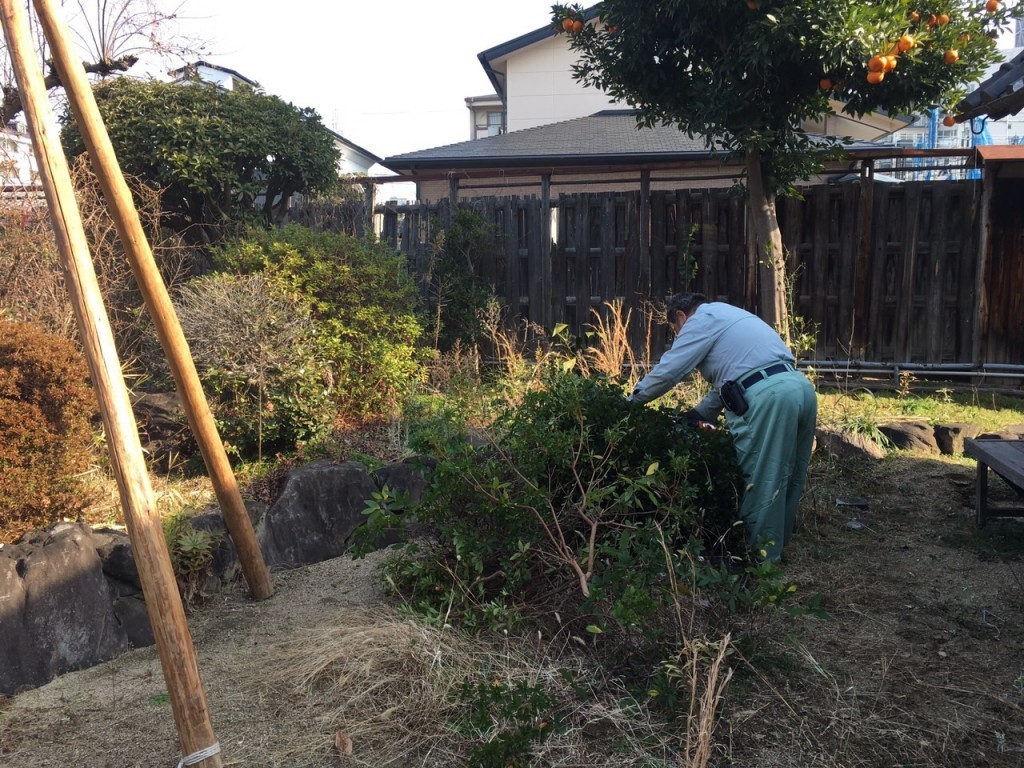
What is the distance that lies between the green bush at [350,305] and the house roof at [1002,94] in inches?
178

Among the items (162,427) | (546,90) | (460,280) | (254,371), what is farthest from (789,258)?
(546,90)

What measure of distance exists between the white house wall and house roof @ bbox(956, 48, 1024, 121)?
13.6 meters

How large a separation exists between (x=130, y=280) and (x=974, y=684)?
6955 mm

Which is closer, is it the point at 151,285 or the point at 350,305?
Answer: the point at 151,285

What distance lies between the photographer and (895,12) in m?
6.71

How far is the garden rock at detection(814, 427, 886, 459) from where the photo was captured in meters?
6.57

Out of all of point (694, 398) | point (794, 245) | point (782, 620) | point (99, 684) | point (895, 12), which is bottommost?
point (99, 684)

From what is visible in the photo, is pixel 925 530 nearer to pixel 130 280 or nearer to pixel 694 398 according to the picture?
pixel 694 398

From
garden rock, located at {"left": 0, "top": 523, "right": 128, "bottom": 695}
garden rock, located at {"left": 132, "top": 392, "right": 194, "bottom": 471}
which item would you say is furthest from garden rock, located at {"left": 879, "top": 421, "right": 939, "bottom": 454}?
garden rock, located at {"left": 0, "top": 523, "right": 128, "bottom": 695}

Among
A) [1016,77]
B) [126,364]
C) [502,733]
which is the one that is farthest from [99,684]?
[1016,77]

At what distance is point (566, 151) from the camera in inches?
551

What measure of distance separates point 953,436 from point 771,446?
3.26 meters

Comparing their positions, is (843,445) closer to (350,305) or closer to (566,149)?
(350,305)

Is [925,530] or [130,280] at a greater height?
[130,280]
